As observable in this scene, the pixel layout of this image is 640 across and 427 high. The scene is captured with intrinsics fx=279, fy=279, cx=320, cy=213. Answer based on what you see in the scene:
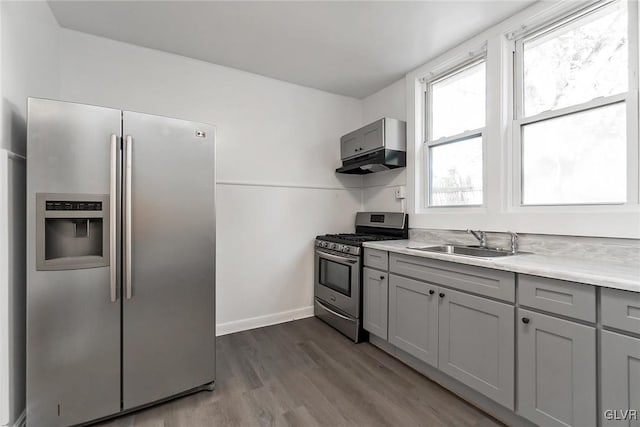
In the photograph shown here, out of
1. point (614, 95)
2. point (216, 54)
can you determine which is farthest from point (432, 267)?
point (216, 54)

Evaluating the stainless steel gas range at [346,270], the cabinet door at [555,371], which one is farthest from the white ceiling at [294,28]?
the cabinet door at [555,371]

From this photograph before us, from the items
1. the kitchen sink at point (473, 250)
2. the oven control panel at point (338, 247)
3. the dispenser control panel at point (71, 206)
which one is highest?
the dispenser control panel at point (71, 206)

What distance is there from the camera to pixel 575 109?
184 centimetres

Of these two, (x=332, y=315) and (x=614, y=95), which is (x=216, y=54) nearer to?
(x=332, y=315)

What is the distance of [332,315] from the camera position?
2951 mm

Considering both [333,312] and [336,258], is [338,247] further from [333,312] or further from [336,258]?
[333,312]

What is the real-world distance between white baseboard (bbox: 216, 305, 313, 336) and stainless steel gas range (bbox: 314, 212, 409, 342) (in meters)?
0.17

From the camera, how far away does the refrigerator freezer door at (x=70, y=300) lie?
57.4 inches

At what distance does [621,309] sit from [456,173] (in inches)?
66.3

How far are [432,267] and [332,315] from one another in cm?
137

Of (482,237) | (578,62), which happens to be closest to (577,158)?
(578,62)

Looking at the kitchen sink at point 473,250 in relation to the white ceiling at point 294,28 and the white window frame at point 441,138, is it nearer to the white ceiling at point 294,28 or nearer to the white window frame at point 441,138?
the white window frame at point 441,138

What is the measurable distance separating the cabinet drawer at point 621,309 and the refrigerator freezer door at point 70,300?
2447 millimetres

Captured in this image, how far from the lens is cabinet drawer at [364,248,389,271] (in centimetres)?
A: 240
